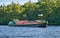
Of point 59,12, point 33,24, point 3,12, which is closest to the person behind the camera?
point 33,24

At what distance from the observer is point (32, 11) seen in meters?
94.9

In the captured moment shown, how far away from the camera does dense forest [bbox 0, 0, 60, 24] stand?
94.9 m

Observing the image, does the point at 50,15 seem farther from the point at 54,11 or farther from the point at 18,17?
the point at 18,17

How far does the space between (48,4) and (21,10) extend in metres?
9.59

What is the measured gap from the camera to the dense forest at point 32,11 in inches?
3738

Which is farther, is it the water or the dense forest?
the dense forest

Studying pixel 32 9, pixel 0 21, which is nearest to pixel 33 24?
pixel 32 9

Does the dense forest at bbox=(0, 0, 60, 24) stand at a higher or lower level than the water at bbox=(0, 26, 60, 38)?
lower

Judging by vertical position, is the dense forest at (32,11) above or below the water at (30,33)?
below

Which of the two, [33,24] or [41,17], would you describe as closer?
[33,24]

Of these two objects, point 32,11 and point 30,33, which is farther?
point 32,11

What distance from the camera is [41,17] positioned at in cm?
9725

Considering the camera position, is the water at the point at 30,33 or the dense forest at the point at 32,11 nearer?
Result: the water at the point at 30,33

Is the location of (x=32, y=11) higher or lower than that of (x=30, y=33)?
lower
